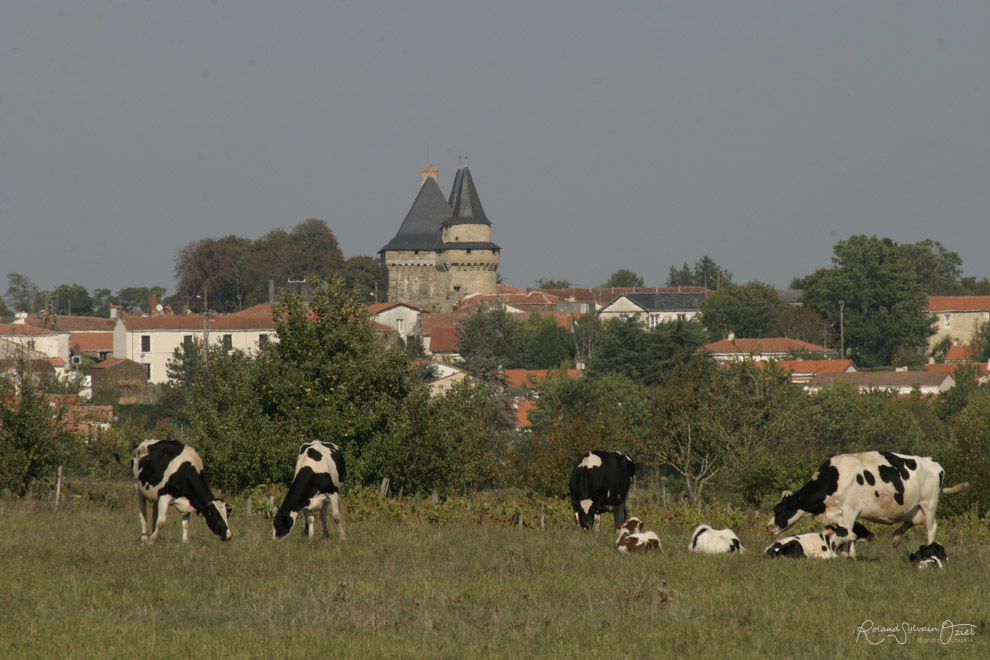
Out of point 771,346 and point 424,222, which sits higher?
point 424,222

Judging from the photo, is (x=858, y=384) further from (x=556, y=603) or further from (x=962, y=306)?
(x=556, y=603)

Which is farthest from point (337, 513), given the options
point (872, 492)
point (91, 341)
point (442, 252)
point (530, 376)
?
point (442, 252)

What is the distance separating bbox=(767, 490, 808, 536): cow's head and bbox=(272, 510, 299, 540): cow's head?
6118 millimetres

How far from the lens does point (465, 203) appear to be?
16288 centimetres

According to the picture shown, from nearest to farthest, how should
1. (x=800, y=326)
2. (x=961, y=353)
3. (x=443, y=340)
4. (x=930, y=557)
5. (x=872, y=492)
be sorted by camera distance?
(x=930, y=557) < (x=872, y=492) < (x=443, y=340) < (x=961, y=353) < (x=800, y=326)

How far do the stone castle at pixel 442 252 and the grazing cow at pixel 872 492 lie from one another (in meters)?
145

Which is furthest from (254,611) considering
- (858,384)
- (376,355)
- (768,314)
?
(768,314)

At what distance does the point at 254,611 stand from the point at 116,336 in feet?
409

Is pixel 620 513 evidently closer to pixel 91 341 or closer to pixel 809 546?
pixel 809 546

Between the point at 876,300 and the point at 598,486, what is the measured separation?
133 metres

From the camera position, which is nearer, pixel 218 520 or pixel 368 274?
pixel 218 520

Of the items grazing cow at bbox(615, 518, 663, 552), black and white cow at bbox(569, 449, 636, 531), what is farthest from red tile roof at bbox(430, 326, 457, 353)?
grazing cow at bbox(615, 518, 663, 552)

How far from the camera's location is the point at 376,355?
1141 inches

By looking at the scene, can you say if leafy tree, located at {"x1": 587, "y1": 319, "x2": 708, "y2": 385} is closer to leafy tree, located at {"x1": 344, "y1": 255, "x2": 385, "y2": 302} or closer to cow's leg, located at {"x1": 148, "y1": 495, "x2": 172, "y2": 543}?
leafy tree, located at {"x1": 344, "y1": 255, "x2": 385, "y2": 302}
